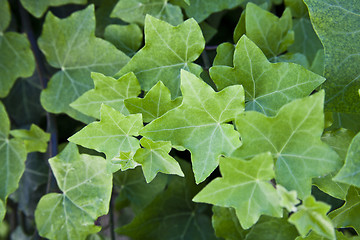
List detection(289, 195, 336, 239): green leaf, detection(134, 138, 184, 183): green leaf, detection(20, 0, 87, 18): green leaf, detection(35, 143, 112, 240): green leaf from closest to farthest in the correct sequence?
detection(289, 195, 336, 239): green leaf
detection(134, 138, 184, 183): green leaf
detection(35, 143, 112, 240): green leaf
detection(20, 0, 87, 18): green leaf

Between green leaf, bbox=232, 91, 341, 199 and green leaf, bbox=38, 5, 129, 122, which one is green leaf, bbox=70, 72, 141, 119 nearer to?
green leaf, bbox=38, 5, 129, 122

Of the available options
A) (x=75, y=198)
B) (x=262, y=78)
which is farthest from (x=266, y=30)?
(x=75, y=198)

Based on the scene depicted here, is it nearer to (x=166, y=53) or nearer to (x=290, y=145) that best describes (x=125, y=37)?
(x=166, y=53)

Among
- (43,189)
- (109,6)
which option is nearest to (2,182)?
(43,189)

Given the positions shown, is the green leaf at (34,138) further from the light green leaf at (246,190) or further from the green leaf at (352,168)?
the green leaf at (352,168)

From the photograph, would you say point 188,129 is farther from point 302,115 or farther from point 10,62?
point 10,62

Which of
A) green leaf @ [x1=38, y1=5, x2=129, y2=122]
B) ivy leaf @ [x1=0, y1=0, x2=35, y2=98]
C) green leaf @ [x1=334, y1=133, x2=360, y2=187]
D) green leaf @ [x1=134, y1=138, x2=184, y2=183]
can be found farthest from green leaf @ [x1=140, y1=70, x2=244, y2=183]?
ivy leaf @ [x1=0, y1=0, x2=35, y2=98]
